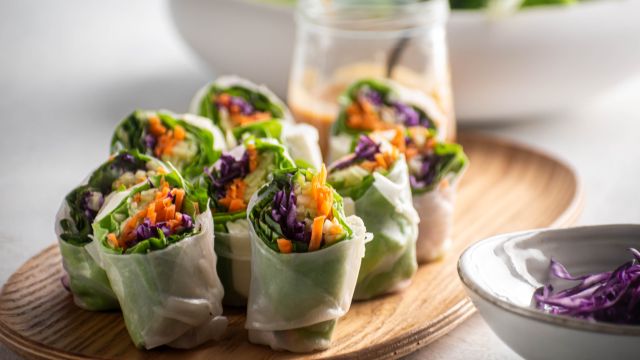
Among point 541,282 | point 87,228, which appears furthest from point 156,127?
point 541,282

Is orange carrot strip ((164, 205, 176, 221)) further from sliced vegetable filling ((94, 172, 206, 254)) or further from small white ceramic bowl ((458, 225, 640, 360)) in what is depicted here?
small white ceramic bowl ((458, 225, 640, 360))

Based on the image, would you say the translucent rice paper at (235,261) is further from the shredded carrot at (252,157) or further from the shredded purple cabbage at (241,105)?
the shredded purple cabbage at (241,105)

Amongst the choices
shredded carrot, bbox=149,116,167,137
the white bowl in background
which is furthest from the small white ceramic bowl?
the white bowl in background

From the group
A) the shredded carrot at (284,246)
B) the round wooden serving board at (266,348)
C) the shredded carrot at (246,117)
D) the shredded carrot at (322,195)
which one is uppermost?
the shredded carrot at (322,195)

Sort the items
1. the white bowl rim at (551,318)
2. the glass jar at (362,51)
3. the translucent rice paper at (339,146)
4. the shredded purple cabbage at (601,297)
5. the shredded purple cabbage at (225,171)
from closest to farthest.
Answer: the white bowl rim at (551,318), the shredded purple cabbage at (601,297), the shredded purple cabbage at (225,171), the translucent rice paper at (339,146), the glass jar at (362,51)

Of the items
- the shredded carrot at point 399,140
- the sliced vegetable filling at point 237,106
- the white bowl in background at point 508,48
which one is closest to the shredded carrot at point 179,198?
the shredded carrot at point 399,140

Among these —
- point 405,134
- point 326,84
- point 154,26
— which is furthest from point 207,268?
point 154,26
